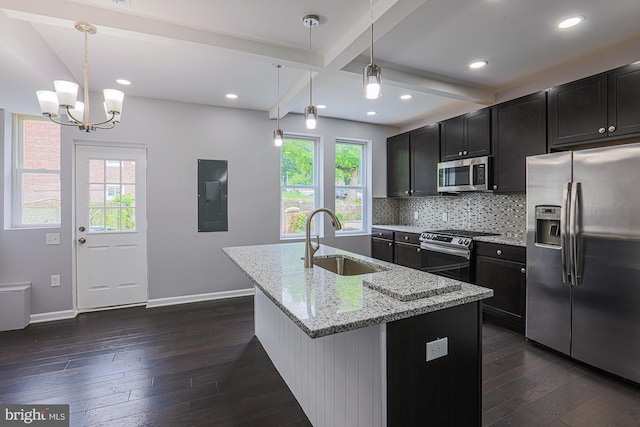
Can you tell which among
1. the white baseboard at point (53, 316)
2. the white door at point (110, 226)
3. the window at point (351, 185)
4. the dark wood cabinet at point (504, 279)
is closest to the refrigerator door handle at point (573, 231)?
the dark wood cabinet at point (504, 279)

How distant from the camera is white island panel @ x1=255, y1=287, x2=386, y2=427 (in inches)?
50.6

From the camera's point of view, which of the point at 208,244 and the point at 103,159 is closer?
the point at 103,159

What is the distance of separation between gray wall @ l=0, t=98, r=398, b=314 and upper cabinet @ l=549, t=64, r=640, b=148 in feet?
9.63

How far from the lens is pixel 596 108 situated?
8.38ft

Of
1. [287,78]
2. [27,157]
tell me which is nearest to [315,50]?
[287,78]

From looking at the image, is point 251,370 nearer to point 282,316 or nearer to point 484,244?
point 282,316

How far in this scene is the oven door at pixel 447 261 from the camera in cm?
347

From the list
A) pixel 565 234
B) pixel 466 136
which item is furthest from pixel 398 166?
pixel 565 234

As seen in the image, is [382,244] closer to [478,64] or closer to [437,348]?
[478,64]

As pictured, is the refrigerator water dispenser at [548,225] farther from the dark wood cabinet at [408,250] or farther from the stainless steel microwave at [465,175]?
the dark wood cabinet at [408,250]

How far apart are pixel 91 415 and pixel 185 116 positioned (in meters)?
Result: 3.32

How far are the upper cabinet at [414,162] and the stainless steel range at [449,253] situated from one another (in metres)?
0.77

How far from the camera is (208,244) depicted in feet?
13.7

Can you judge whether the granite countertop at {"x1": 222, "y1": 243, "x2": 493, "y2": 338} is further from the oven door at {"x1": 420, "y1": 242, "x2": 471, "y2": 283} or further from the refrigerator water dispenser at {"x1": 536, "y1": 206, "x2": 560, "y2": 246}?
the oven door at {"x1": 420, "y1": 242, "x2": 471, "y2": 283}
